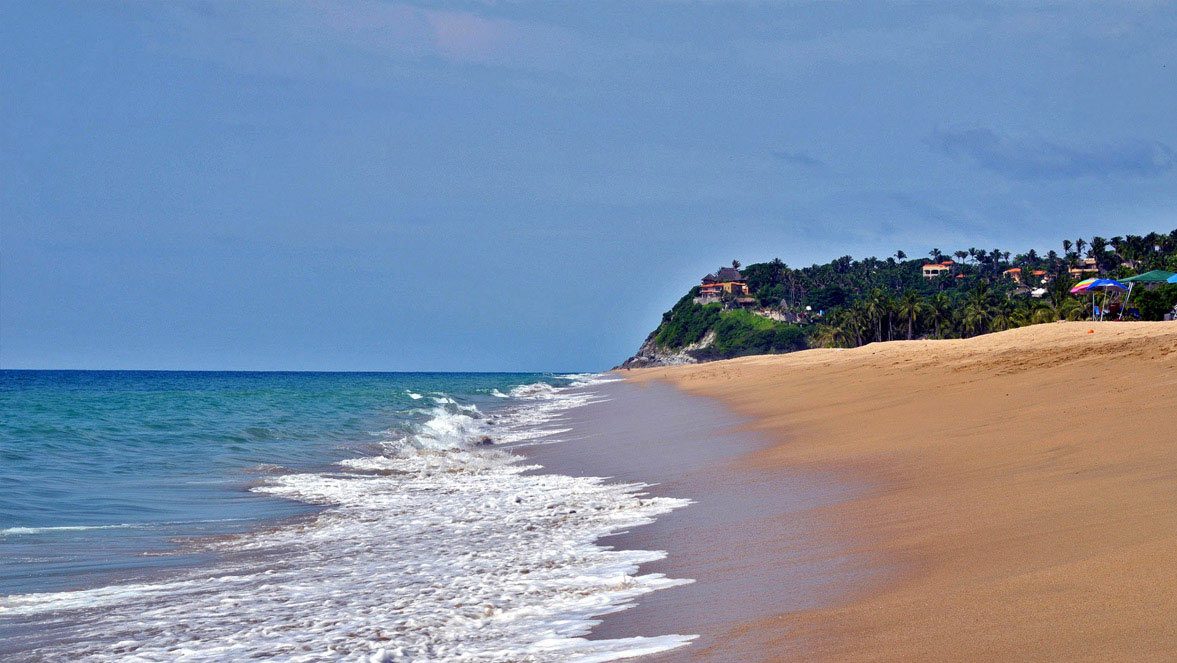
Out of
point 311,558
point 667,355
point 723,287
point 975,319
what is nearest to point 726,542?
point 311,558

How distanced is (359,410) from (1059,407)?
28.7m

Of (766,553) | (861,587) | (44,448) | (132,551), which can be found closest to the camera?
(861,587)

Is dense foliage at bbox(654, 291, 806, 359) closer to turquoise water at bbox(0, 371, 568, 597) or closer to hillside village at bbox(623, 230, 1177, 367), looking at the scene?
hillside village at bbox(623, 230, 1177, 367)

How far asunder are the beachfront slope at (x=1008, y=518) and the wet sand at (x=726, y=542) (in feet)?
0.76

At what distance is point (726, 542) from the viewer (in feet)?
25.7

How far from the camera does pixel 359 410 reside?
3628 cm

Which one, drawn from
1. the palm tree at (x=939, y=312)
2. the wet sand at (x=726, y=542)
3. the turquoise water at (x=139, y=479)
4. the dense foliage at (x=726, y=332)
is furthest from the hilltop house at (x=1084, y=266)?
the wet sand at (x=726, y=542)

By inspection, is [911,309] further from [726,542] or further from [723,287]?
[726,542]

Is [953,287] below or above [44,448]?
above

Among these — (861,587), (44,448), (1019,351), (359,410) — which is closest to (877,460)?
(861,587)

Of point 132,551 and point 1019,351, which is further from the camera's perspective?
point 1019,351

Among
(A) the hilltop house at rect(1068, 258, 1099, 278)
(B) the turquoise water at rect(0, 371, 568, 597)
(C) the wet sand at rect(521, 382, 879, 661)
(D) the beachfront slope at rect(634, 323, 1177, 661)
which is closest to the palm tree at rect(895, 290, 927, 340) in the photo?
(A) the hilltop house at rect(1068, 258, 1099, 278)

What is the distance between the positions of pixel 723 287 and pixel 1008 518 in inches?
6932

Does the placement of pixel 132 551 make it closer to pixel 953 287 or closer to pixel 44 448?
pixel 44 448
